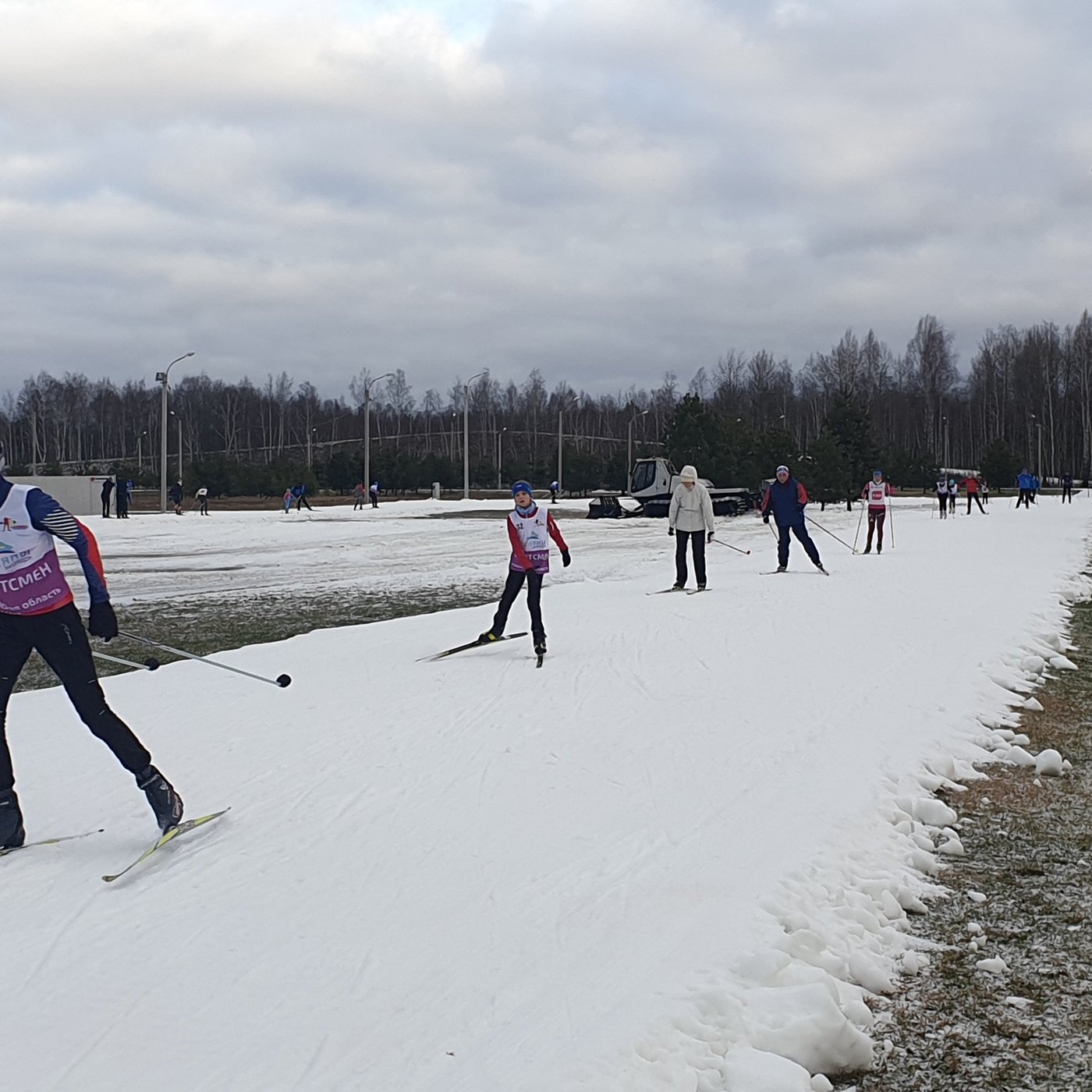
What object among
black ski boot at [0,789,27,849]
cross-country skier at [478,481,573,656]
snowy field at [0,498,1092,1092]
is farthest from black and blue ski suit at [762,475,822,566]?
black ski boot at [0,789,27,849]

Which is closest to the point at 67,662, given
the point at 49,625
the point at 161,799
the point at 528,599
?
the point at 49,625

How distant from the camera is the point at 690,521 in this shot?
53.3 feet

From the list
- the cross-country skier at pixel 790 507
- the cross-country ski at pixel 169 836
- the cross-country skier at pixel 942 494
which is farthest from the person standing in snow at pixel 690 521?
the cross-country skier at pixel 942 494

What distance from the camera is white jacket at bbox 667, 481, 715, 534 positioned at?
53.3ft

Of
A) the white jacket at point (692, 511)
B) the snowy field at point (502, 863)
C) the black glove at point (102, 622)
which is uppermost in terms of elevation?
the white jacket at point (692, 511)

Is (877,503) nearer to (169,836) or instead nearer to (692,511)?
(692,511)

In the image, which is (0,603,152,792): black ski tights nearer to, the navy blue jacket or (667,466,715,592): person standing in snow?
(667,466,715,592): person standing in snow

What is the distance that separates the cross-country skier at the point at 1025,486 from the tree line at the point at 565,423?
9206 millimetres

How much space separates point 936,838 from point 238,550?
89.2 ft

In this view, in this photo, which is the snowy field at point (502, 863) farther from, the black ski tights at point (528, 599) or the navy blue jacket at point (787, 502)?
the navy blue jacket at point (787, 502)

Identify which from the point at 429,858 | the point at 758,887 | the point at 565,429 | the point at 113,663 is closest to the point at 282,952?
the point at 429,858

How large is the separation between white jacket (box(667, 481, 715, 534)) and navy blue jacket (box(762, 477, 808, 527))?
260 cm

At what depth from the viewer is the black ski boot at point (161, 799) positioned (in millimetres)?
5504

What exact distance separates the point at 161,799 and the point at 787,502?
47.8 feet
